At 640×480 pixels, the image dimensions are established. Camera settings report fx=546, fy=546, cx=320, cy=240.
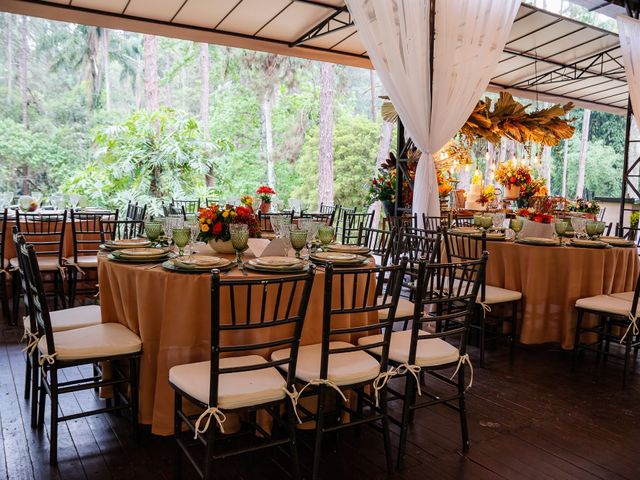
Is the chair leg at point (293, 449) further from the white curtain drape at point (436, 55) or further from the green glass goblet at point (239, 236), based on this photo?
the white curtain drape at point (436, 55)

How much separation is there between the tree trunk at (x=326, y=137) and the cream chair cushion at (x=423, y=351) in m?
11.4

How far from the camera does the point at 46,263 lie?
497 centimetres

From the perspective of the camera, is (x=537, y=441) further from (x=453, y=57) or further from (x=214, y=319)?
(x=453, y=57)

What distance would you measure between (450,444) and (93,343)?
192 centimetres

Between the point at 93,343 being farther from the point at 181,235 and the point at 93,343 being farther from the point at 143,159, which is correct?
the point at 143,159

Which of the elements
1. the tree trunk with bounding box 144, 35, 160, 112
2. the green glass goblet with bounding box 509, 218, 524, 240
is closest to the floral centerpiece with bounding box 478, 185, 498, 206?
the green glass goblet with bounding box 509, 218, 524, 240

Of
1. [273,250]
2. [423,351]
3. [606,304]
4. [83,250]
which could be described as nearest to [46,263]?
[83,250]

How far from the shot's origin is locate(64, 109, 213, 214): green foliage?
991 cm

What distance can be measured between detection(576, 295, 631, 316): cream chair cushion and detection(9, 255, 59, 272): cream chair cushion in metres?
4.44

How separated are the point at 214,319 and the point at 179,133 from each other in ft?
28.5

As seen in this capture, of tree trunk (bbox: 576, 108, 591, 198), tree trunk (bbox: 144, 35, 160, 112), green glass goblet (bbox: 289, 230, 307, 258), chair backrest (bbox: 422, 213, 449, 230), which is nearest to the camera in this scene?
green glass goblet (bbox: 289, 230, 307, 258)

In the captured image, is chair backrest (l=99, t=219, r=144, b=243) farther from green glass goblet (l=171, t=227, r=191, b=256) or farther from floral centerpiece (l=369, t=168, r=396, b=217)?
floral centerpiece (l=369, t=168, r=396, b=217)

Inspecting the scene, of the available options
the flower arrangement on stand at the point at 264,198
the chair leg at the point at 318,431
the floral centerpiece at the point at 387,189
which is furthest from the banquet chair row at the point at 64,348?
the floral centerpiece at the point at 387,189

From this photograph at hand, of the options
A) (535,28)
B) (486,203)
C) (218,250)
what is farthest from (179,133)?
(218,250)
